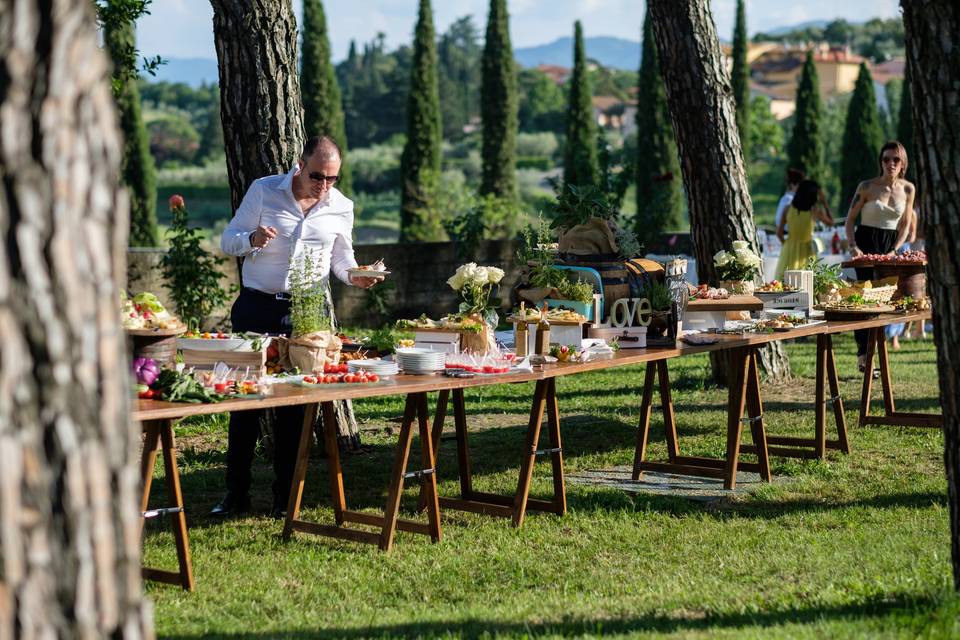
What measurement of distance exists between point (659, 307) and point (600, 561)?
151cm

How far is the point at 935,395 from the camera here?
31.4ft

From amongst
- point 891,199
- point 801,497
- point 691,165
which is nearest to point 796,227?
point 891,199

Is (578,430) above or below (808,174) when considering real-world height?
below

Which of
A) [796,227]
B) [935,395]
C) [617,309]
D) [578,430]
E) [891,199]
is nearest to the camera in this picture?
[617,309]

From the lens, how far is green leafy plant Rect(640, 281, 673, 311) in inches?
249

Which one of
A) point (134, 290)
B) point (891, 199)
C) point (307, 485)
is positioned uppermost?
point (891, 199)

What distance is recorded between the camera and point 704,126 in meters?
9.61

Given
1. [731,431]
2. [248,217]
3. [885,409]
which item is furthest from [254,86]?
[885,409]

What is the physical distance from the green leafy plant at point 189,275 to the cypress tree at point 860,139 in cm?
2433

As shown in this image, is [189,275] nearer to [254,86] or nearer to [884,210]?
[254,86]

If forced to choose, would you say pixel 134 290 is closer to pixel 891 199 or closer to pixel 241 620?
pixel 891 199

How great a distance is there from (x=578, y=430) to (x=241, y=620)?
4.31 metres

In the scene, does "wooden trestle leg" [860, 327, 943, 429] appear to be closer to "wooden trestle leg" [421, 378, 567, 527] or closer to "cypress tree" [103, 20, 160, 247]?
"wooden trestle leg" [421, 378, 567, 527]

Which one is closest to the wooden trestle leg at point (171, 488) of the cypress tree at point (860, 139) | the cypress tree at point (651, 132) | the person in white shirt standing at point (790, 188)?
the person in white shirt standing at point (790, 188)
